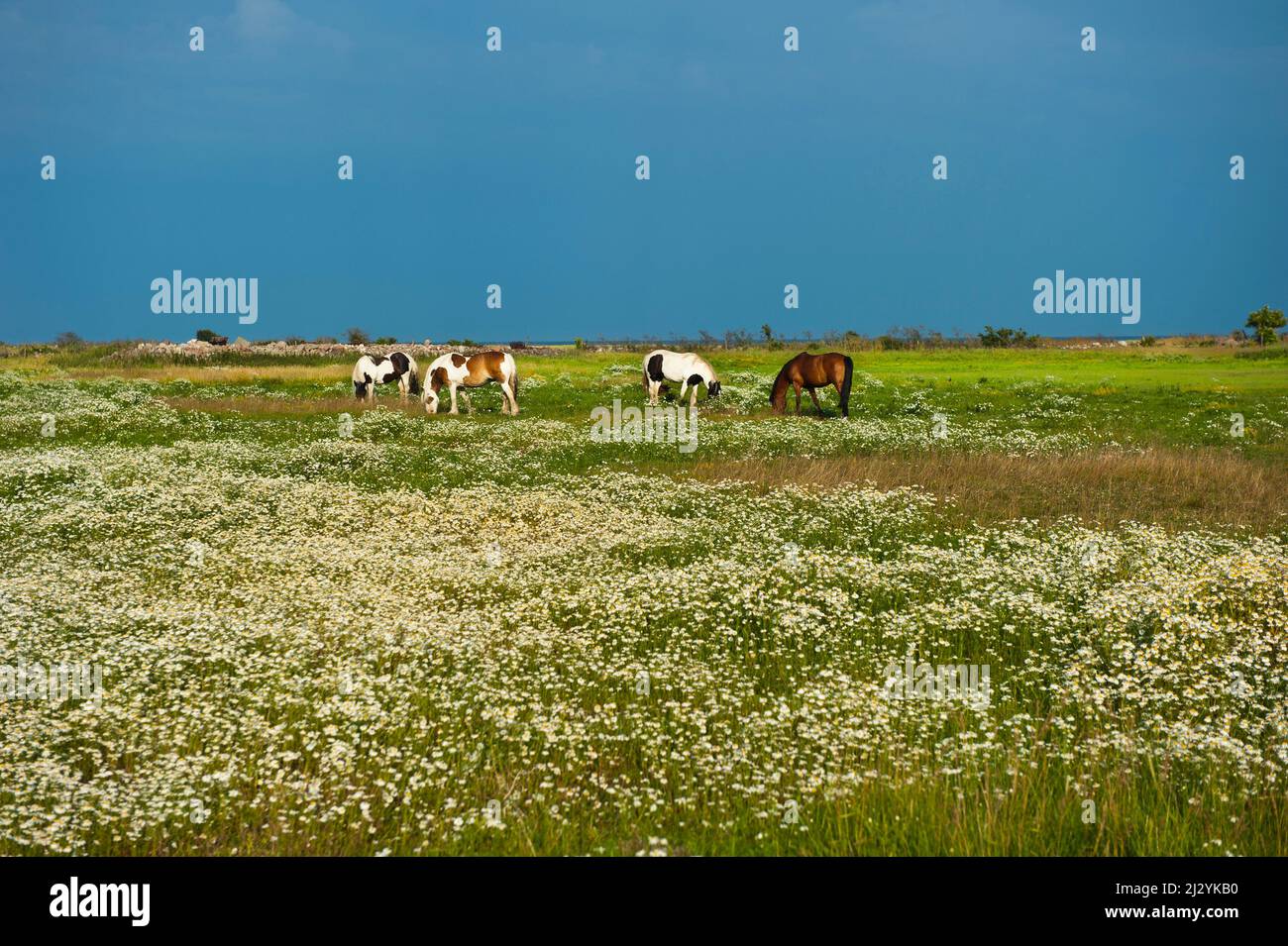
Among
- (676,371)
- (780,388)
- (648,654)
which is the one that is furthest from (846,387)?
(648,654)

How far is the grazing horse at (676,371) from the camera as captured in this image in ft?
129

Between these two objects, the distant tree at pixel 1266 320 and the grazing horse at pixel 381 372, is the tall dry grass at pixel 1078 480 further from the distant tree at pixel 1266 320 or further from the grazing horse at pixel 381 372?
the distant tree at pixel 1266 320

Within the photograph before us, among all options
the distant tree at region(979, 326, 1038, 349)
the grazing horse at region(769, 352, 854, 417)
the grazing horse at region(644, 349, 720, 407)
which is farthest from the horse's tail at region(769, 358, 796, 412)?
the distant tree at region(979, 326, 1038, 349)

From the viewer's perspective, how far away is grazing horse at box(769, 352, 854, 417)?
35.5 metres

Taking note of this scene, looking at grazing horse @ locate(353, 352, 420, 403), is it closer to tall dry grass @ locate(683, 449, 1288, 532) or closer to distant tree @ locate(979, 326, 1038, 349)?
tall dry grass @ locate(683, 449, 1288, 532)

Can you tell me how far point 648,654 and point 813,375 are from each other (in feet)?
91.6

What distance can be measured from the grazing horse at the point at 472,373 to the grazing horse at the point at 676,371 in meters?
5.95

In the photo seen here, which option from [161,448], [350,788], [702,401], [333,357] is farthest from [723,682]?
[333,357]

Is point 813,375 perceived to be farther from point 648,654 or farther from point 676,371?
point 648,654

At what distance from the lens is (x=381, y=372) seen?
147 ft

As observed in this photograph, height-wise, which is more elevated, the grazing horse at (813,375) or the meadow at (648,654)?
the grazing horse at (813,375)

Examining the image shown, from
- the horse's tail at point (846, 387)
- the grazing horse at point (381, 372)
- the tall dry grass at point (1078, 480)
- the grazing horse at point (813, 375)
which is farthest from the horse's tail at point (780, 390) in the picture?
the grazing horse at point (381, 372)

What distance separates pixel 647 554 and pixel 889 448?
44.2 feet
